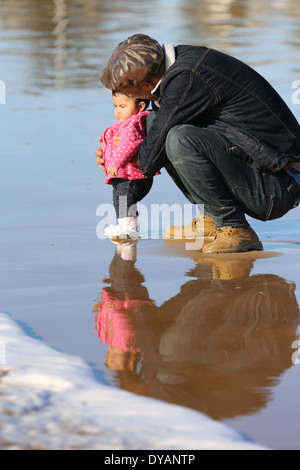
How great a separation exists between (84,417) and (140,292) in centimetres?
125

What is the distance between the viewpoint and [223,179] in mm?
4293

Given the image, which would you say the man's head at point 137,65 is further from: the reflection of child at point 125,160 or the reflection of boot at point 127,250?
the reflection of boot at point 127,250

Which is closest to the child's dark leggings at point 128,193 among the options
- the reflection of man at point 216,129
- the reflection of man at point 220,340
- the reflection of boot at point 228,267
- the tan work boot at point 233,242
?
the reflection of man at point 216,129

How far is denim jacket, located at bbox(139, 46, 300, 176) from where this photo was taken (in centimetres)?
411

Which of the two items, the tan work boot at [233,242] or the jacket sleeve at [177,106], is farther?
the tan work boot at [233,242]

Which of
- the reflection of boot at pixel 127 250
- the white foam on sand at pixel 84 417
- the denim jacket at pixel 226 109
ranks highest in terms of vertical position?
the denim jacket at pixel 226 109

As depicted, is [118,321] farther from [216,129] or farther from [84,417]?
[216,129]

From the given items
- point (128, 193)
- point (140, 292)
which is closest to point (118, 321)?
point (140, 292)

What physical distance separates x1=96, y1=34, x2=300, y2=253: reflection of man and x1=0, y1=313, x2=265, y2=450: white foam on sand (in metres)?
1.64

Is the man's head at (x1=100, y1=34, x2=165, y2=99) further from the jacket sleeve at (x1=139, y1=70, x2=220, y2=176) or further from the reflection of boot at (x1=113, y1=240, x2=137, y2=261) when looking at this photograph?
the reflection of boot at (x1=113, y1=240, x2=137, y2=261)

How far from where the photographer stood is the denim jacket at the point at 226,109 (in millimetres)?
4109

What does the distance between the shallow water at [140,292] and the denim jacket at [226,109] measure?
524 mm

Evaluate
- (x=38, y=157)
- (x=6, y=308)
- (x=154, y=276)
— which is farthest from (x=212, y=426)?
(x=38, y=157)

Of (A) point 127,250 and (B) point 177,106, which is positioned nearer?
(B) point 177,106
